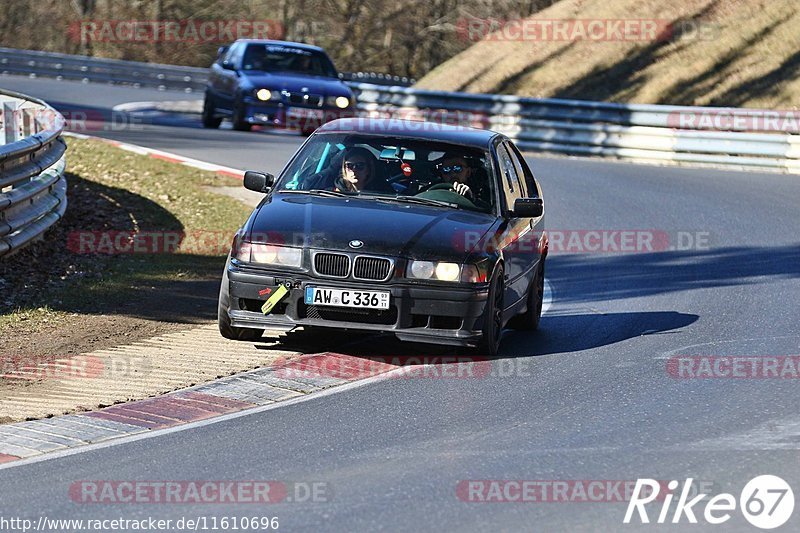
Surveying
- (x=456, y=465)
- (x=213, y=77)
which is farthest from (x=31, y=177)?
(x=213, y=77)

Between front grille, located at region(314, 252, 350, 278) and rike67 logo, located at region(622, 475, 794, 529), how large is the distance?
10.4 ft

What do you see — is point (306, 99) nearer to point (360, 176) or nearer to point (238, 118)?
point (238, 118)

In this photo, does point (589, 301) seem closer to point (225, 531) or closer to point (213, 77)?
point (225, 531)

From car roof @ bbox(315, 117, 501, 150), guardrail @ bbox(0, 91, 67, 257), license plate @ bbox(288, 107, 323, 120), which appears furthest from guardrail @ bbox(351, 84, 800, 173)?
car roof @ bbox(315, 117, 501, 150)

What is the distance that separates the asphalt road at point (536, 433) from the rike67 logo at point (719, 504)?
5 cm

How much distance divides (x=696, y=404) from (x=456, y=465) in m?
2.00

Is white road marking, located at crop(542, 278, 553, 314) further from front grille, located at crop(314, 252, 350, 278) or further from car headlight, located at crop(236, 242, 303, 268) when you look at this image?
car headlight, located at crop(236, 242, 303, 268)

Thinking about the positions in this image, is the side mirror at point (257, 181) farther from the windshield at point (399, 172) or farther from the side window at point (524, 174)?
the side window at point (524, 174)

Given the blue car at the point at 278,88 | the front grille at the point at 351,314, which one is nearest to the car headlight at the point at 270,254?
the front grille at the point at 351,314

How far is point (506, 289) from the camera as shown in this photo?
942cm

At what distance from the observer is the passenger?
9.80 m

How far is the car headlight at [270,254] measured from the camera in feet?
29.0

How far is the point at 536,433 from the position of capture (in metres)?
7.04

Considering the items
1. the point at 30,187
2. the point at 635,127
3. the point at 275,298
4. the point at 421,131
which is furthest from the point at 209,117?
the point at 275,298
